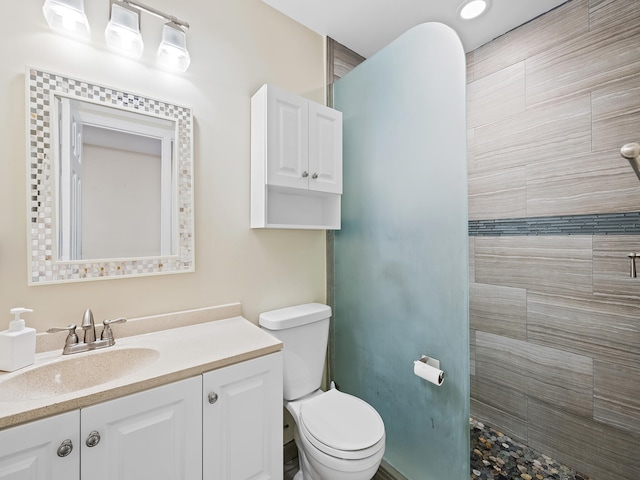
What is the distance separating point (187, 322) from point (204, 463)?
1.93ft

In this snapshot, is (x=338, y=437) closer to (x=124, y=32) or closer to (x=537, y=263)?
(x=537, y=263)

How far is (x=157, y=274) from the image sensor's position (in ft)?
4.40

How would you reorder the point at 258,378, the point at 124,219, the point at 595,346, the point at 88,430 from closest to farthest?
the point at 88,430, the point at 258,378, the point at 124,219, the point at 595,346

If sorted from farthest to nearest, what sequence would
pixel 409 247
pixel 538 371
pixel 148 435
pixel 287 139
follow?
1. pixel 538 371
2. pixel 287 139
3. pixel 409 247
4. pixel 148 435

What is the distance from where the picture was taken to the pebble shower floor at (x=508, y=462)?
5.29ft

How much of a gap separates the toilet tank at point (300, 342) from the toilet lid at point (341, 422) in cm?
10

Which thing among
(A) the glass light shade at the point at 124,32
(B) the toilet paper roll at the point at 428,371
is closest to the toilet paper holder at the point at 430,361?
(B) the toilet paper roll at the point at 428,371

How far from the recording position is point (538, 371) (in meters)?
1.77

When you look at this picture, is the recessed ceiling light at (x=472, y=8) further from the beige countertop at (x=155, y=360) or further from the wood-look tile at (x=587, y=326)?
the beige countertop at (x=155, y=360)

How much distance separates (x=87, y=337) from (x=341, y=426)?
3.62ft

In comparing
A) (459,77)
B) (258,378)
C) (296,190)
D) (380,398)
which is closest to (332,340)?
(380,398)

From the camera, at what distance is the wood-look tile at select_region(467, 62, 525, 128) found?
1857mm

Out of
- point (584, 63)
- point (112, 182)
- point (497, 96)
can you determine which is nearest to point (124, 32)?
point (112, 182)

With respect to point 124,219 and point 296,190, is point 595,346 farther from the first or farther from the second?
point 124,219
